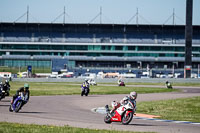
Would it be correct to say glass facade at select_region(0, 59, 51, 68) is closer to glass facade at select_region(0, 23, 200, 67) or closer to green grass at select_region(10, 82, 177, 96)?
glass facade at select_region(0, 23, 200, 67)

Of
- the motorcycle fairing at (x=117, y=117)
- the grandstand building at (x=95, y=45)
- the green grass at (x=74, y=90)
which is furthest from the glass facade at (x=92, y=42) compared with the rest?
the motorcycle fairing at (x=117, y=117)

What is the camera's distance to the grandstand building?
134625 mm

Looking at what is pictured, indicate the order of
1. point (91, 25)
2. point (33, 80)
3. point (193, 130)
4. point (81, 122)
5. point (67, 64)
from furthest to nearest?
point (91, 25) < point (67, 64) < point (33, 80) < point (81, 122) < point (193, 130)

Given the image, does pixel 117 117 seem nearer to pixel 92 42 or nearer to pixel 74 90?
pixel 74 90

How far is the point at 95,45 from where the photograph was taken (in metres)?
136

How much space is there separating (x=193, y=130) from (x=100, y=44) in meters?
117

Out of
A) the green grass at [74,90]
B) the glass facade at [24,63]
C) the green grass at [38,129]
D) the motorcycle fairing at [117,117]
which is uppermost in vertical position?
the glass facade at [24,63]

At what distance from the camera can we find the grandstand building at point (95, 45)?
442 ft

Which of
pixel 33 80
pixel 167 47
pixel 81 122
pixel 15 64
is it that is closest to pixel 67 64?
pixel 15 64

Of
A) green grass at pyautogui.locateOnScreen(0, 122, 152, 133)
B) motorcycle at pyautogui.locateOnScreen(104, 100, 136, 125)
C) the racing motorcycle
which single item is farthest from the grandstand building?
green grass at pyautogui.locateOnScreen(0, 122, 152, 133)

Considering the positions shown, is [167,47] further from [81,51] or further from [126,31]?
[81,51]

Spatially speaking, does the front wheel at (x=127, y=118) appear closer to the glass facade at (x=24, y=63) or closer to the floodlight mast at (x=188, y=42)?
the floodlight mast at (x=188, y=42)

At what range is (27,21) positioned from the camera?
470 feet

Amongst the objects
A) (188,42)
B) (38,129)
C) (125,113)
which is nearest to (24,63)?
(188,42)
